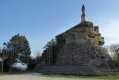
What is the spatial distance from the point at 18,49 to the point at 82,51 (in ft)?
65.4

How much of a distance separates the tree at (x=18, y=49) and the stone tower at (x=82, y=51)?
1416cm

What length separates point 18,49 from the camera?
61.7 metres

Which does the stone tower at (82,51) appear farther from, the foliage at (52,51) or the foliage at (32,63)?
the foliage at (32,63)

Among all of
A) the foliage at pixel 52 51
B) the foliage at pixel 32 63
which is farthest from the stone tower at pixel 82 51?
the foliage at pixel 32 63

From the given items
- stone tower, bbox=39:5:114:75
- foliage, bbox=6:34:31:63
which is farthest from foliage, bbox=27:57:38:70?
stone tower, bbox=39:5:114:75

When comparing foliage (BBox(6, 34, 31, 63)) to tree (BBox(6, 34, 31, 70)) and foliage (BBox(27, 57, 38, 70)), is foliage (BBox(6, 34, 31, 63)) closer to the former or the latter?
tree (BBox(6, 34, 31, 70))

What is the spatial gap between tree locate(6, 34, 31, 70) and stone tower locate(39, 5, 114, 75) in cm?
1416

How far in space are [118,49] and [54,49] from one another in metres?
19.5

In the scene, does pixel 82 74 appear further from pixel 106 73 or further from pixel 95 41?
pixel 95 41

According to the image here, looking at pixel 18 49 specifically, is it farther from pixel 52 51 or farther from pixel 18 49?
pixel 52 51

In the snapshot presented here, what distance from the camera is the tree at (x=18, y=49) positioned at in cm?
6097

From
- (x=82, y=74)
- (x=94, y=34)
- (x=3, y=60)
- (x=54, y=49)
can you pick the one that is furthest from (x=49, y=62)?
Result: (x=82, y=74)

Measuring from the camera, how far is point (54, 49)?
6756cm

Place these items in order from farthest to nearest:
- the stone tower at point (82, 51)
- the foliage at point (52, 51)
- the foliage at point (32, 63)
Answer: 1. the foliage at point (32, 63)
2. the foliage at point (52, 51)
3. the stone tower at point (82, 51)
